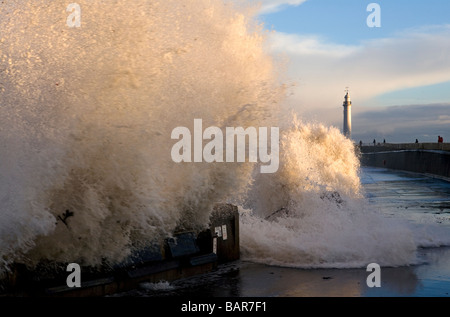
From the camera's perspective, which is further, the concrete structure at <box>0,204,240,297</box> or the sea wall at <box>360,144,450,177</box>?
the sea wall at <box>360,144,450,177</box>

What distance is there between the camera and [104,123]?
7.80 m

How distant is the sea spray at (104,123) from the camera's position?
23.4 ft

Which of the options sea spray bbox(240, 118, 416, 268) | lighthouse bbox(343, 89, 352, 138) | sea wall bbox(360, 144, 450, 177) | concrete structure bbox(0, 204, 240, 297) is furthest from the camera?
lighthouse bbox(343, 89, 352, 138)

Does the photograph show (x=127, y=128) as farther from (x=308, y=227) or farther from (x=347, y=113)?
(x=347, y=113)

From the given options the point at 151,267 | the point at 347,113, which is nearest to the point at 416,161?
the point at 151,267

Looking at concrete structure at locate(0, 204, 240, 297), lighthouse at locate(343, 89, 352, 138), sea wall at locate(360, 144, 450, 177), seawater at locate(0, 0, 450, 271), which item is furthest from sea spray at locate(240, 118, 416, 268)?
lighthouse at locate(343, 89, 352, 138)

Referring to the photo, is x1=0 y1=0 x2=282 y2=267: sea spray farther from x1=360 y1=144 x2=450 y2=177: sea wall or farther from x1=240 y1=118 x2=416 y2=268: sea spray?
x1=360 y1=144 x2=450 y2=177: sea wall

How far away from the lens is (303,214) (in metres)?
13.5

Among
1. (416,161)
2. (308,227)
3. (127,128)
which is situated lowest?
(308,227)

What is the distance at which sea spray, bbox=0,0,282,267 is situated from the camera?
281 inches

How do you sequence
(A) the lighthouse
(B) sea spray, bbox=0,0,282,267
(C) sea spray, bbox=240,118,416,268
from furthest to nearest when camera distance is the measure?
(A) the lighthouse < (C) sea spray, bbox=240,118,416,268 < (B) sea spray, bbox=0,0,282,267

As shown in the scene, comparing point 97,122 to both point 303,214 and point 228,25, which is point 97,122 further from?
point 303,214

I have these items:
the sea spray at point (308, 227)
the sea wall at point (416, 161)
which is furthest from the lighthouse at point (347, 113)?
the sea spray at point (308, 227)

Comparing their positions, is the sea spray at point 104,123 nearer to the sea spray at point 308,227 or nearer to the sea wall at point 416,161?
the sea spray at point 308,227
